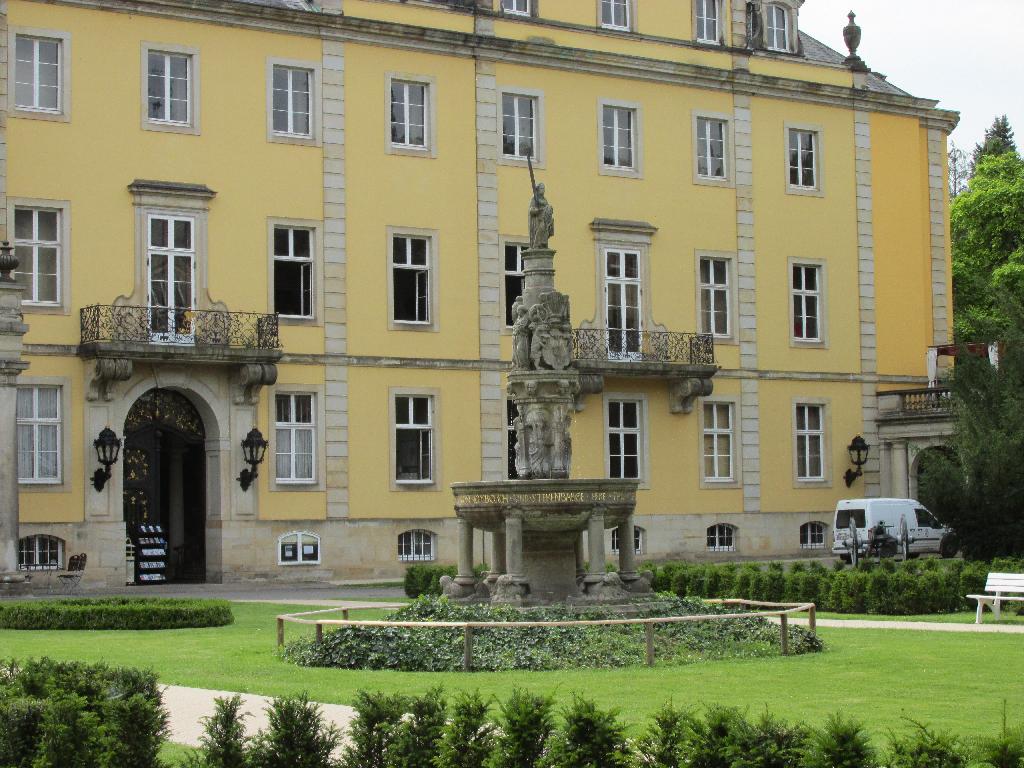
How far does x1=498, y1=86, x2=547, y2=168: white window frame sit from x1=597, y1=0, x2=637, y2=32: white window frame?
315 centimetres

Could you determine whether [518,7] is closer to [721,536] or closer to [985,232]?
[721,536]

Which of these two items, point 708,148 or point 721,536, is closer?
point 721,536

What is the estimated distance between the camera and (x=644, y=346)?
1742 inches

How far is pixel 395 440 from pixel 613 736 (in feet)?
99.7

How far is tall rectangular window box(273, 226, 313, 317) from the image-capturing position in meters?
39.8

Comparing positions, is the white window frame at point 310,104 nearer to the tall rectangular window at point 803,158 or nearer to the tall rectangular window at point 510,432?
the tall rectangular window at point 510,432

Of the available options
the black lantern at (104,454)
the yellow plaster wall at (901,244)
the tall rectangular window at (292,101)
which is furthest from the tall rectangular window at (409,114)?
the yellow plaster wall at (901,244)

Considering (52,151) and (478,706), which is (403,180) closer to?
(52,151)

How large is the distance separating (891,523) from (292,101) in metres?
17.6

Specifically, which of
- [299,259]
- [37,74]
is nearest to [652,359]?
[299,259]

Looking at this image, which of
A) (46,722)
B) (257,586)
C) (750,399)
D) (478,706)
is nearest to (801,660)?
(478,706)

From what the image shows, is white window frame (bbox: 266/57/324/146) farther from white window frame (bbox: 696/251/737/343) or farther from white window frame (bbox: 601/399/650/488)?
white window frame (bbox: 696/251/737/343)

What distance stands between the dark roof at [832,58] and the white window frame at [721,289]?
23.3ft

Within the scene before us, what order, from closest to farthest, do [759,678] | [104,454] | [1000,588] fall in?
[759,678]
[1000,588]
[104,454]
